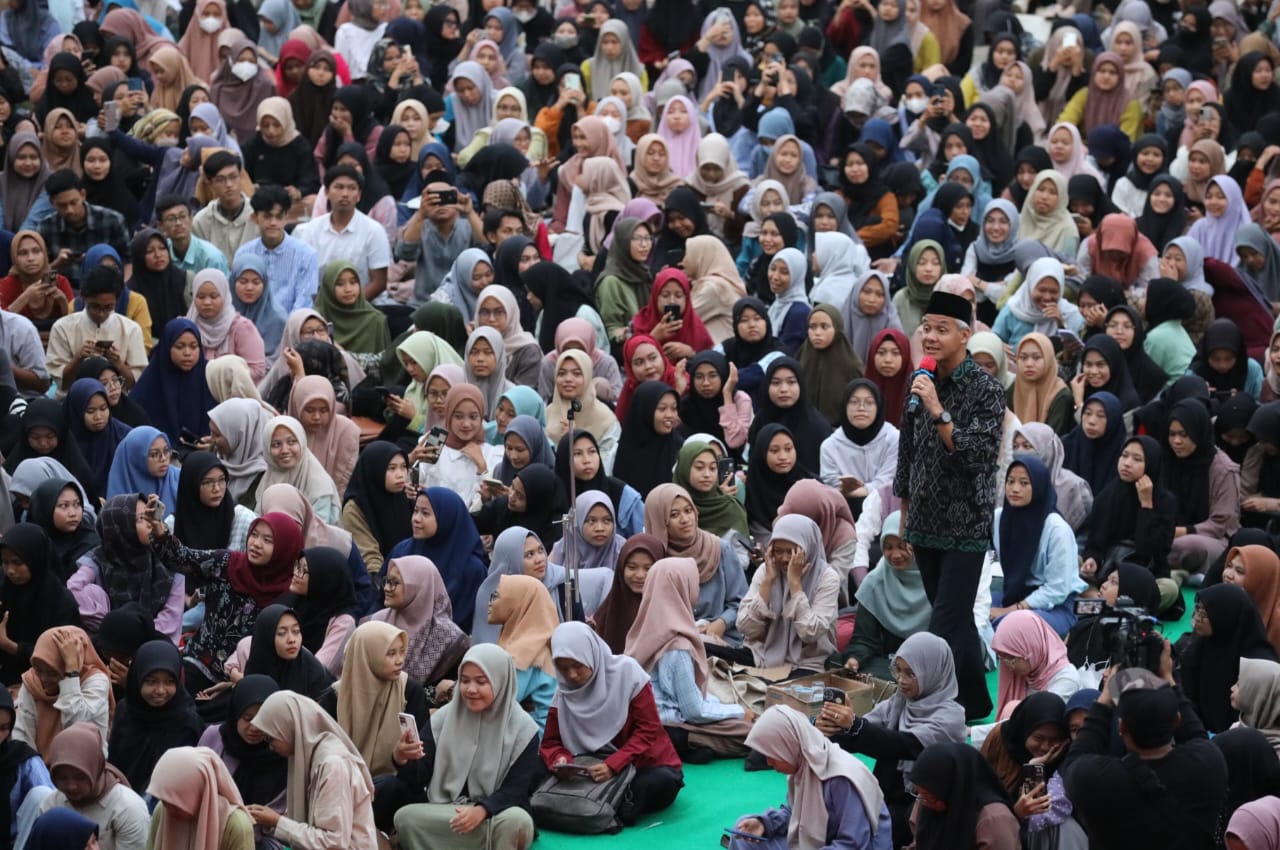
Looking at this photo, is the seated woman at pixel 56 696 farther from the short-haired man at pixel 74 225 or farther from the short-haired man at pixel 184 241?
the short-haired man at pixel 74 225

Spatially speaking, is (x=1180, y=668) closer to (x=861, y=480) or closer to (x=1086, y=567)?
(x=1086, y=567)

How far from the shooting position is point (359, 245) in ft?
37.2

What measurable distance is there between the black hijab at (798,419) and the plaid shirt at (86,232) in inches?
136

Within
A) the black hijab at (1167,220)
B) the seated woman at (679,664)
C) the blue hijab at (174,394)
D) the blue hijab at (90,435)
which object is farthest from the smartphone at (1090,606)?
the black hijab at (1167,220)

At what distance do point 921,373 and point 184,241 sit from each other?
5.36 metres

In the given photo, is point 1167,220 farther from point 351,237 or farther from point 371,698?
point 371,698

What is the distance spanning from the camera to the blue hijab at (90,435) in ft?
29.9

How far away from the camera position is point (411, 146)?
12562 millimetres

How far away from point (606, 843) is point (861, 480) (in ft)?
8.97

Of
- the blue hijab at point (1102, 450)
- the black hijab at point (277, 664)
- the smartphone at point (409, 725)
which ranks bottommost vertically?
the smartphone at point (409, 725)

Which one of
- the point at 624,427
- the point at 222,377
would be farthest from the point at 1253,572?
the point at 222,377

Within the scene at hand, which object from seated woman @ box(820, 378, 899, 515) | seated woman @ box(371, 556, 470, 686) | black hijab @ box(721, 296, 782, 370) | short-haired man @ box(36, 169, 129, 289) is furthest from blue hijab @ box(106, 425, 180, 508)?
black hijab @ box(721, 296, 782, 370)

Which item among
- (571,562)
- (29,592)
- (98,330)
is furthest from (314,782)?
(98,330)

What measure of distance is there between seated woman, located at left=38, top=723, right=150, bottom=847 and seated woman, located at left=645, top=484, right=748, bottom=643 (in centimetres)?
247
